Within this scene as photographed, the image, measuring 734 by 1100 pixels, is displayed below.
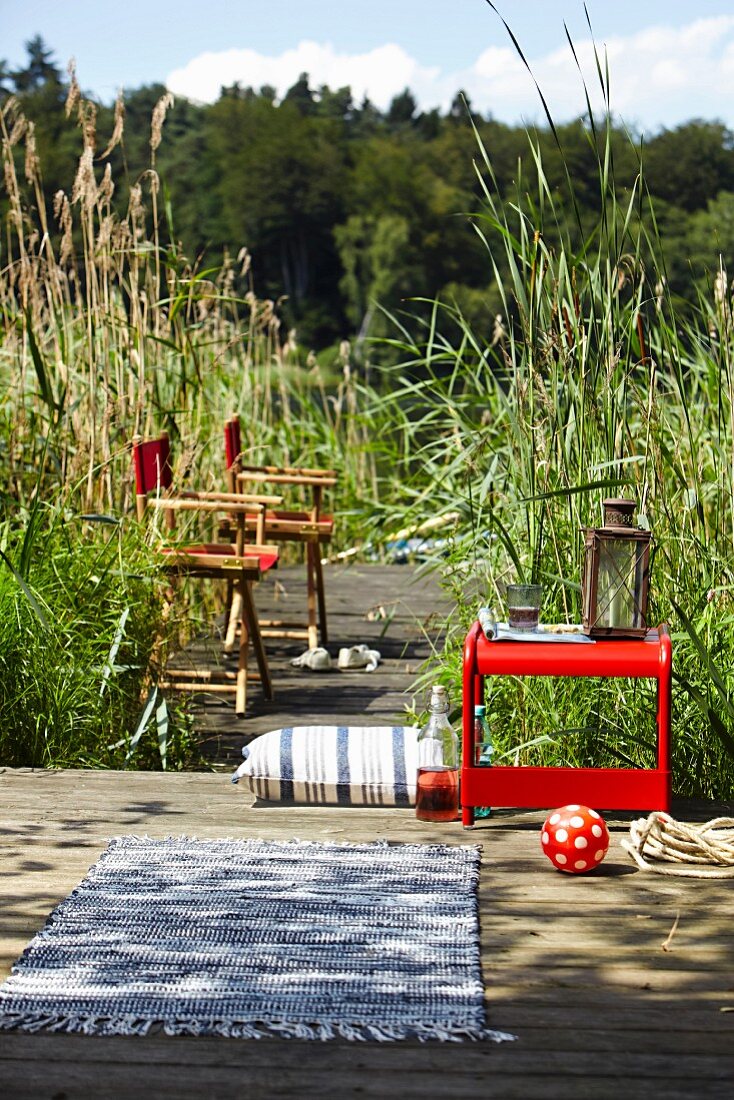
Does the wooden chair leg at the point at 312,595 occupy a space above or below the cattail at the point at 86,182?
below

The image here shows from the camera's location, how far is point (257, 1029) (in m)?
1.99

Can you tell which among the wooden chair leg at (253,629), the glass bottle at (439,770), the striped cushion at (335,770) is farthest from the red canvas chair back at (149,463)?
the glass bottle at (439,770)

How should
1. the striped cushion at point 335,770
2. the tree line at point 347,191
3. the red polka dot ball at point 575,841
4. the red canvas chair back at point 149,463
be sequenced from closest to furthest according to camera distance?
the red polka dot ball at point 575,841 < the striped cushion at point 335,770 < the red canvas chair back at point 149,463 < the tree line at point 347,191

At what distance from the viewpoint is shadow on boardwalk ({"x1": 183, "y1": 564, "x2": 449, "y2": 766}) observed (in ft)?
14.1

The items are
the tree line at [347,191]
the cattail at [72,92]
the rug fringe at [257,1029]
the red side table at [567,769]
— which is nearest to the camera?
the rug fringe at [257,1029]

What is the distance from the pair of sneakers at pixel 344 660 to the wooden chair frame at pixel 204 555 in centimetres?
50

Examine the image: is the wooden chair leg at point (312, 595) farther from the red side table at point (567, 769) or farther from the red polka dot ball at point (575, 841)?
the red polka dot ball at point (575, 841)

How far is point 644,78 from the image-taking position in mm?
77625

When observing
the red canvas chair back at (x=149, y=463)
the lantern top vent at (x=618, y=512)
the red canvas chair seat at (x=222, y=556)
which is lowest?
the red canvas chair seat at (x=222, y=556)

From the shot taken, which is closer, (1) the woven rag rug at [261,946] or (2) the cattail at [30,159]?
(1) the woven rag rug at [261,946]

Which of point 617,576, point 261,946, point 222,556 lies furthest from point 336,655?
point 261,946

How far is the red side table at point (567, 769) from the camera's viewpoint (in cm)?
286

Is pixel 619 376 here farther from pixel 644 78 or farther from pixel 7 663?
pixel 644 78

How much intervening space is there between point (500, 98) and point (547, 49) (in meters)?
5.34
